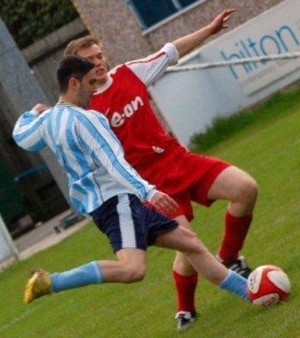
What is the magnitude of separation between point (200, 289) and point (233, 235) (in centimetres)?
103

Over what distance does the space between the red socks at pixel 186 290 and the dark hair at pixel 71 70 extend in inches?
61.0

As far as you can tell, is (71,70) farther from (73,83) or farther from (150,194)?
(150,194)

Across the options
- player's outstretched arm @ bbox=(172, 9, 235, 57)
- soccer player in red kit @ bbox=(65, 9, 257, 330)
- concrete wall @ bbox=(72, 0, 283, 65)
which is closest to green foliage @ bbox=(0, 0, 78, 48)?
concrete wall @ bbox=(72, 0, 283, 65)

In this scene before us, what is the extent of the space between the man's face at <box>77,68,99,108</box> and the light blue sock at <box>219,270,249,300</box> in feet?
4.34

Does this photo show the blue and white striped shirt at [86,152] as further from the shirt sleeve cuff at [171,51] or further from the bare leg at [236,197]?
the shirt sleeve cuff at [171,51]

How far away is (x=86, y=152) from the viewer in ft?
26.9

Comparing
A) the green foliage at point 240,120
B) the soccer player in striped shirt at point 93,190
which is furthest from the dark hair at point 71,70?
the green foliage at point 240,120

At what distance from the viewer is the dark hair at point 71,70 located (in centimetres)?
827

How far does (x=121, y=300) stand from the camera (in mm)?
11609

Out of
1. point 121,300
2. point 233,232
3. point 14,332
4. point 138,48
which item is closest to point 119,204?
point 233,232

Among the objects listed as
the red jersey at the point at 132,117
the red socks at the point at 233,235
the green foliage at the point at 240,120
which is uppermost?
the red jersey at the point at 132,117

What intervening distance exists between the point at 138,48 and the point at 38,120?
1665 cm

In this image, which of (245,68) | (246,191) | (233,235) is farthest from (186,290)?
(245,68)

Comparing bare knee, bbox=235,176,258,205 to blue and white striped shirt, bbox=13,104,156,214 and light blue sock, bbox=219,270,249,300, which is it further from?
blue and white striped shirt, bbox=13,104,156,214
